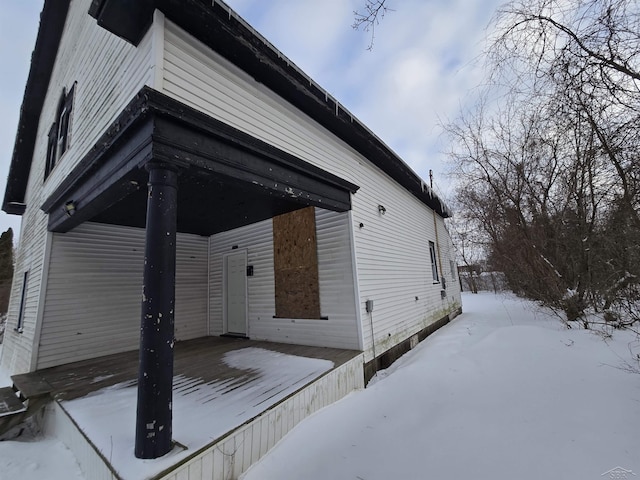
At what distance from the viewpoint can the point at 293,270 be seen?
5359 millimetres

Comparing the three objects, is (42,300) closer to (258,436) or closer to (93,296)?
(93,296)

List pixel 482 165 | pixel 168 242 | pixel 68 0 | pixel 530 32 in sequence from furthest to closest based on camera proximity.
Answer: pixel 482 165 → pixel 68 0 → pixel 530 32 → pixel 168 242

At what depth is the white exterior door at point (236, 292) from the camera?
20.2ft

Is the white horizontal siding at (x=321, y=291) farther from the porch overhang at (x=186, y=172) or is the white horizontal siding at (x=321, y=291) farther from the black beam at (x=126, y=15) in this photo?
the black beam at (x=126, y=15)

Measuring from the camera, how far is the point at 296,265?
5.33 m

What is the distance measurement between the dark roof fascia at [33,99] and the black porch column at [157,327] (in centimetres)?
720

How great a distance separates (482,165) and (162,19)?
9.94 m

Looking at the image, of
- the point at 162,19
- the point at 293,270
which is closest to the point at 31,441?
the point at 293,270

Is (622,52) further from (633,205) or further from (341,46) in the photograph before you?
(341,46)

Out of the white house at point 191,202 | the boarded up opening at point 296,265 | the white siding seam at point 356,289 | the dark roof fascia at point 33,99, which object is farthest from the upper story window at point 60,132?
the white siding seam at point 356,289

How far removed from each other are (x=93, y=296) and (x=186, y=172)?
13.6 ft

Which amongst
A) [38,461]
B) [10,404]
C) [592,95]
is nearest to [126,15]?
[38,461]

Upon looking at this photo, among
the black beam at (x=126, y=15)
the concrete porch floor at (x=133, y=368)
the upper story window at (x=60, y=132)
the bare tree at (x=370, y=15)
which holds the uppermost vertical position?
the upper story window at (x=60, y=132)

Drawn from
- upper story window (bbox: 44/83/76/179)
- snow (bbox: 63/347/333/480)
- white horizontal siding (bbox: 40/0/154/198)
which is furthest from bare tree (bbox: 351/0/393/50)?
upper story window (bbox: 44/83/76/179)
